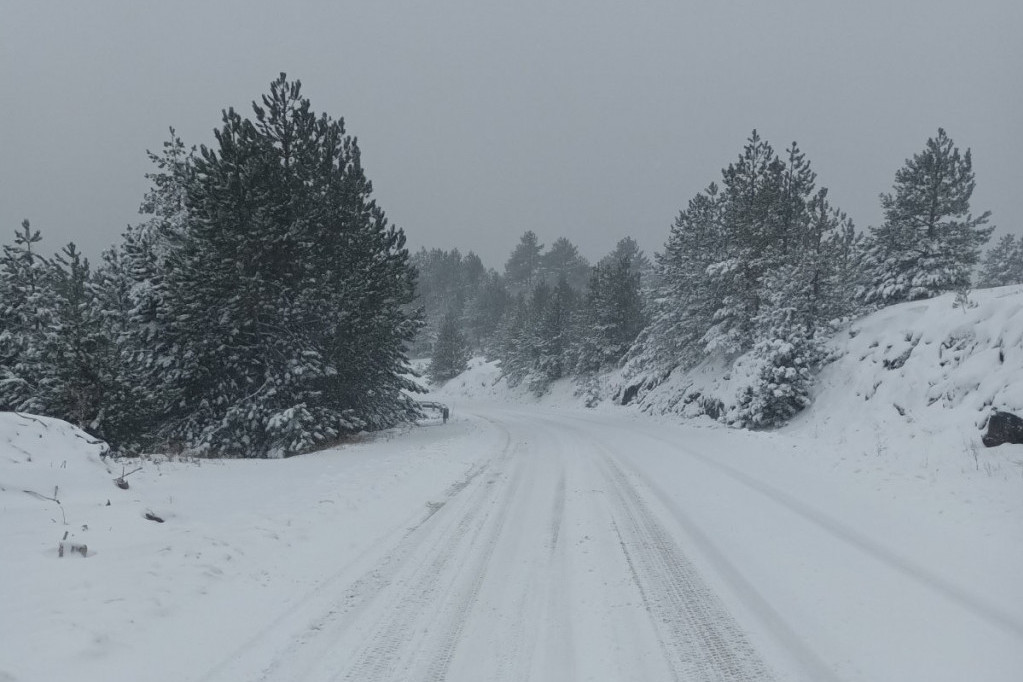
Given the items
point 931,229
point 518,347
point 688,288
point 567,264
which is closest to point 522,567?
point 688,288

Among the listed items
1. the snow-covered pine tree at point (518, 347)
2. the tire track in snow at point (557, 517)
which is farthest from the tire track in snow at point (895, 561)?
the snow-covered pine tree at point (518, 347)

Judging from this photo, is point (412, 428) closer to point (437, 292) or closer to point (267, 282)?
point (267, 282)

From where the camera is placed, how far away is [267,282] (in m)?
15.0

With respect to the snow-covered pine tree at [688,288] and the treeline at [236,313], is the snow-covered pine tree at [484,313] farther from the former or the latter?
the treeline at [236,313]

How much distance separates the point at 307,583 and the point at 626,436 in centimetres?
1355

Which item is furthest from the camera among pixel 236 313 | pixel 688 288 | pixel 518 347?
pixel 518 347

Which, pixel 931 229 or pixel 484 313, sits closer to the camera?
pixel 931 229

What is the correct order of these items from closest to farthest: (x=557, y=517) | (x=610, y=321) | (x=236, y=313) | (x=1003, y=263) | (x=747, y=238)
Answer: (x=557, y=517), (x=236, y=313), (x=747, y=238), (x=610, y=321), (x=1003, y=263)

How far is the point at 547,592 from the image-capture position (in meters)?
4.51

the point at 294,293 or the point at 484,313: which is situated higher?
the point at 484,313

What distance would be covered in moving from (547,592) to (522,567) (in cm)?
66

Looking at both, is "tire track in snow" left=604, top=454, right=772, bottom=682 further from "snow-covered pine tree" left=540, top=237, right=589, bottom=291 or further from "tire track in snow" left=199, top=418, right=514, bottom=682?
"snow-covered pine tree" left=540, top=237, right=589, bottom=291

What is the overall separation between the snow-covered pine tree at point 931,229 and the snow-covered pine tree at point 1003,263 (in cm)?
2401

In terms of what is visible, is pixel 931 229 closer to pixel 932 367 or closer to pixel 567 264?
pixel 932 367
